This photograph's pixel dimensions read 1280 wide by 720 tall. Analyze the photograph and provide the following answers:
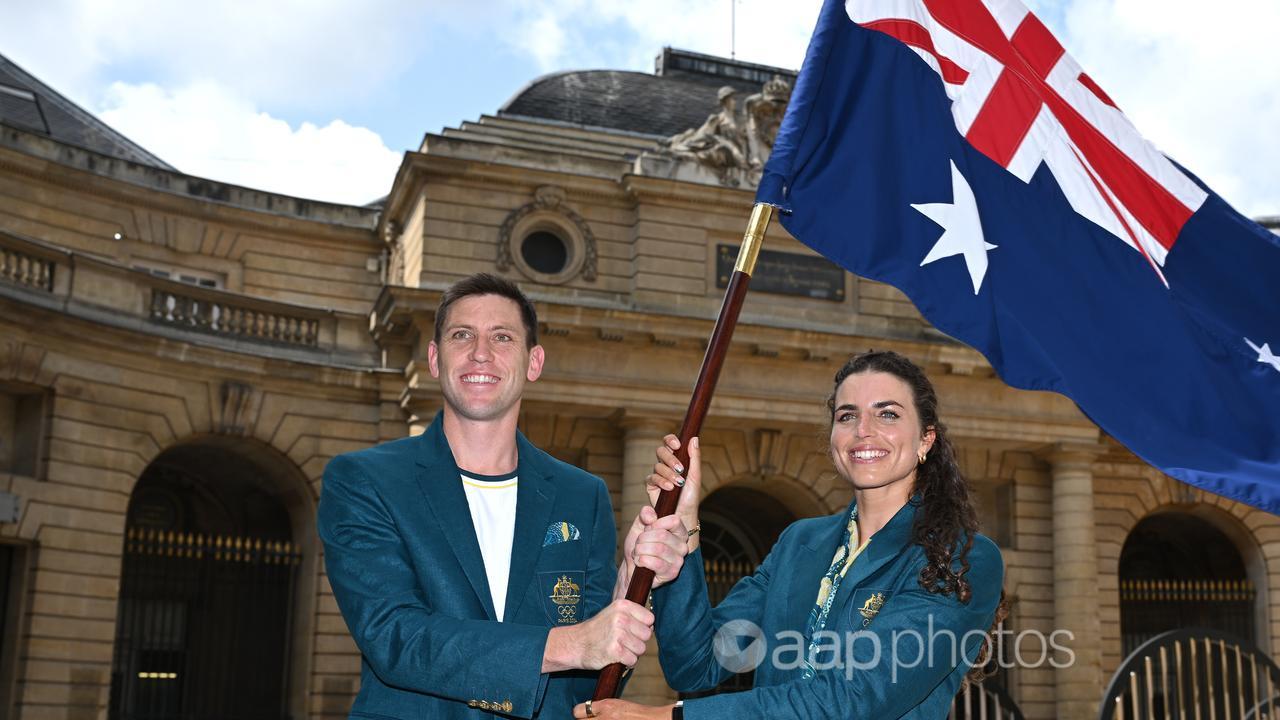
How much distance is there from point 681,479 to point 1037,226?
7.13 ft

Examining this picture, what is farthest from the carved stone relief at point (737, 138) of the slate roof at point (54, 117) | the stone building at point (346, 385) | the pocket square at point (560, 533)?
the pocket square at point (560, 533)

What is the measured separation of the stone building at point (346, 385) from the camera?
18.8m

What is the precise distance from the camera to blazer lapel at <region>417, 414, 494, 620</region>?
3656mm

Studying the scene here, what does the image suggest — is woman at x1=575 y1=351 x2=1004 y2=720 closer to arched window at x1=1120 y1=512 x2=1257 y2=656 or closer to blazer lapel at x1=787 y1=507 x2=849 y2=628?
blazer lapel at x1=787 y1=507 x2=849 y2=628

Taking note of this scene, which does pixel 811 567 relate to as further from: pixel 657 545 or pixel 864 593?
pixel 657 545

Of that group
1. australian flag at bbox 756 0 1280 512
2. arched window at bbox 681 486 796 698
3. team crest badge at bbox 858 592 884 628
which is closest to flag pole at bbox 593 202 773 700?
team crest badge at bbox 858 592 884 628

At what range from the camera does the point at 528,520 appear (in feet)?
12.5

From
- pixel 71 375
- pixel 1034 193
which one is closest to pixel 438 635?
pixel 1034 193

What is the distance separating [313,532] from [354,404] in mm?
2152

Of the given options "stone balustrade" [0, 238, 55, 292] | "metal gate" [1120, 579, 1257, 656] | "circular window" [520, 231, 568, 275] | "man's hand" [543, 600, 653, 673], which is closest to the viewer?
"man's hand" [543, 600, 653, 673]

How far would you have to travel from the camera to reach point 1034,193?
5281 millimetres

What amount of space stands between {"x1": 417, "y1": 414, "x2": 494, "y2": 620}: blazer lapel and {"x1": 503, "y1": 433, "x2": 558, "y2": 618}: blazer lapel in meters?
0.07

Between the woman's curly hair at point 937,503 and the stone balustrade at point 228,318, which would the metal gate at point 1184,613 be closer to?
the stone balustrade at point 228,318

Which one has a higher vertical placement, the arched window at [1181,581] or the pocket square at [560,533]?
the arched window at [1181,581]
